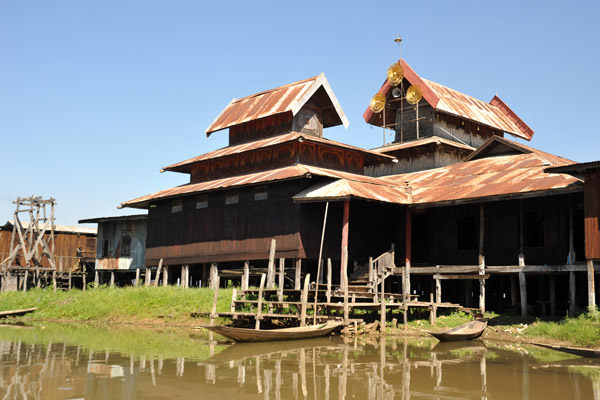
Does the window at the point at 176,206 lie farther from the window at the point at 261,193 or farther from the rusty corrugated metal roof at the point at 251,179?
the window at the point at 261,193

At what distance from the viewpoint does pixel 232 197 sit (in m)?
30.2

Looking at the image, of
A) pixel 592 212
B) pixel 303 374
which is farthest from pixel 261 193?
pixel 303 374

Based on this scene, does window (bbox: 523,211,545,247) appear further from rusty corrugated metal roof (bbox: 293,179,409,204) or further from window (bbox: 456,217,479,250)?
rusty corrugated metal roof (bbox: 293,179,409,204)

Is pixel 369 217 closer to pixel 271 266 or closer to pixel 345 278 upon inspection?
pixel 271 266

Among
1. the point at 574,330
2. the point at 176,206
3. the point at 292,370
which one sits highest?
the point at 176,206

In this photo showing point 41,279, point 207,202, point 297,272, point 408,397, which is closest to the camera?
point 408,397

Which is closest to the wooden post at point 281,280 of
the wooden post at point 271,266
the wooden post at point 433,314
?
the wooden post at point 271,266

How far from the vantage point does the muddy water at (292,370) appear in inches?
506

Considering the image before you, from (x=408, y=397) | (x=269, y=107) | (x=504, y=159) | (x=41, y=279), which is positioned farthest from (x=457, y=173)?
(x=41, y=279)

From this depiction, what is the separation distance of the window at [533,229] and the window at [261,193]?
1023cm

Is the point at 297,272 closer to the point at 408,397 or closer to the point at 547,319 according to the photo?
the point at 547,319

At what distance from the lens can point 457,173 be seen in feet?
96.8

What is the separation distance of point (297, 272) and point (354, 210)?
378cm

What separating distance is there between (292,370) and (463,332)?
300 inches
